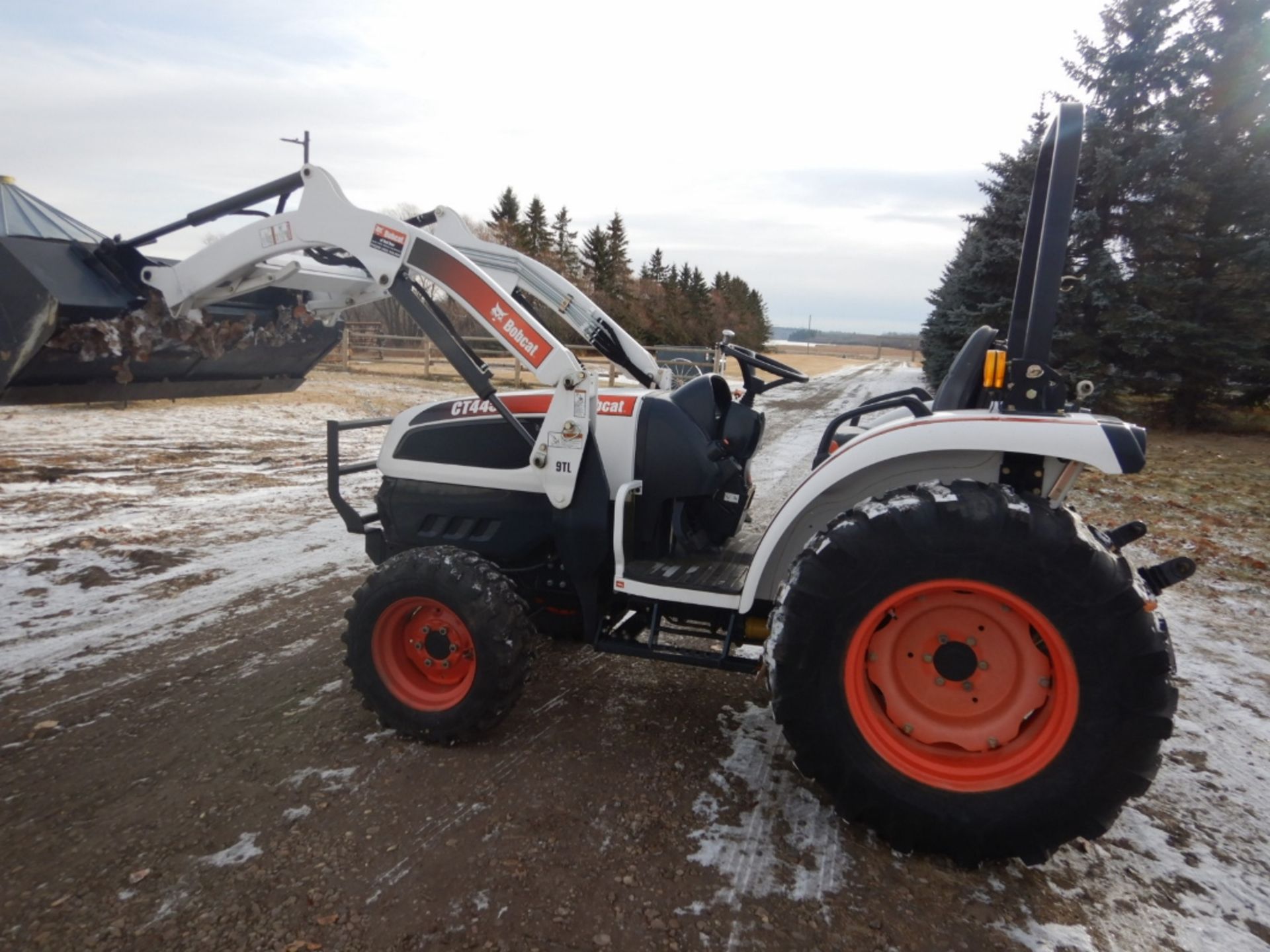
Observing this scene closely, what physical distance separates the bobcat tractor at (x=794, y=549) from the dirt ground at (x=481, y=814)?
0.85ft

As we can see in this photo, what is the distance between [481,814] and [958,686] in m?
1.70

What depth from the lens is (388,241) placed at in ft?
11.2

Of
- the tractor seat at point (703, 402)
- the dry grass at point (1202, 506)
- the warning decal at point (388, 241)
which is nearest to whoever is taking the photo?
the warning decal at point (388, 241)

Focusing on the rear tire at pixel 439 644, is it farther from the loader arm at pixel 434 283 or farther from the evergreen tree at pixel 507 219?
the evergreen tree at pixel 507 219

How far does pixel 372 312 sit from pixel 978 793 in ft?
128

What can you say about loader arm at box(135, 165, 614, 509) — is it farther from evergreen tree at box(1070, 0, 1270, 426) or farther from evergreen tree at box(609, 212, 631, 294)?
evergreen tree at box(609, 212, 631, 294)

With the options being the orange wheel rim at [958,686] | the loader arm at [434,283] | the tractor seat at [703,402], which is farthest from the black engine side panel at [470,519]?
the orange wheel rim at [958,686]

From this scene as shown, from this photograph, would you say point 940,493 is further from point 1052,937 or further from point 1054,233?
point 1052,937

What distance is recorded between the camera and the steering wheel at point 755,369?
3871 millimetres

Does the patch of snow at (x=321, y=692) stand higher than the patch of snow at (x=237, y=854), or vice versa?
the patch of snow at (x=321, y=692)

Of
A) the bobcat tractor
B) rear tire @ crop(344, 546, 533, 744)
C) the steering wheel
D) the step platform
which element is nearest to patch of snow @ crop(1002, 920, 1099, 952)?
the bobcat tractor

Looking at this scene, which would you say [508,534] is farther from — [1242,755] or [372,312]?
[372,312]

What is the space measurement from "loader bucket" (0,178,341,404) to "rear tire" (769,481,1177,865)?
3783 mm

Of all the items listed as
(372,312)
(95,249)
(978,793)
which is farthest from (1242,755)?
(372,312)
